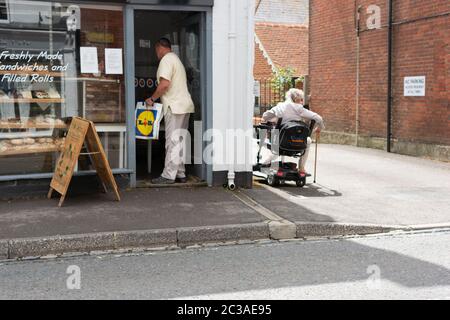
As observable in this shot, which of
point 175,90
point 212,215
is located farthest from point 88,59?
point 212,215

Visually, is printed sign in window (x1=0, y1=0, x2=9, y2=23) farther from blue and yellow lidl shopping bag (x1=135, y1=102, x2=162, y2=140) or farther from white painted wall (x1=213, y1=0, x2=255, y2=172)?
white painted wall (x1=213, y1=0, x2=255, y2=172)

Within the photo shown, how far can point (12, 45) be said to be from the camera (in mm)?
8094

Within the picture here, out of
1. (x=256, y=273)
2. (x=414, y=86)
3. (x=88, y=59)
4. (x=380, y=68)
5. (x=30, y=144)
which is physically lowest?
(x=256, y=273)

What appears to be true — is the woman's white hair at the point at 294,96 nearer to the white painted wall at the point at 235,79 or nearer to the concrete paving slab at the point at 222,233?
the white painted wall at the point at 235,79

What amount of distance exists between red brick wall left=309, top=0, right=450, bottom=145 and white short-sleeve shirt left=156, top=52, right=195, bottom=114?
621cm

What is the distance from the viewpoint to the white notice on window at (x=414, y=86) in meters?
13.0

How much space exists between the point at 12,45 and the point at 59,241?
3290 mm

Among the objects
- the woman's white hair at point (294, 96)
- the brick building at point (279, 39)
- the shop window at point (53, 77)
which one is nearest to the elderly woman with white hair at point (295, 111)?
the woman's white hair at point (294, 96)

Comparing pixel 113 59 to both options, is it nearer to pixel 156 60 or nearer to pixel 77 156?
pixel 77 156

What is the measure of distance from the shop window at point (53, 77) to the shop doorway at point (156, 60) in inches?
35.2

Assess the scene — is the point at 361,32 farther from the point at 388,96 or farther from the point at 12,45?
the point at 12,45

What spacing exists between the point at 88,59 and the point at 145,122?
1211 millimetres

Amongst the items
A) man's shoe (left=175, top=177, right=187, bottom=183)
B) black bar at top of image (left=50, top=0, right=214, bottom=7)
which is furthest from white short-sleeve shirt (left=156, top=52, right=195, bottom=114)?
man's shoe (left=175, top=177, right=187, bottom=183)

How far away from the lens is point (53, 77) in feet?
27.5
